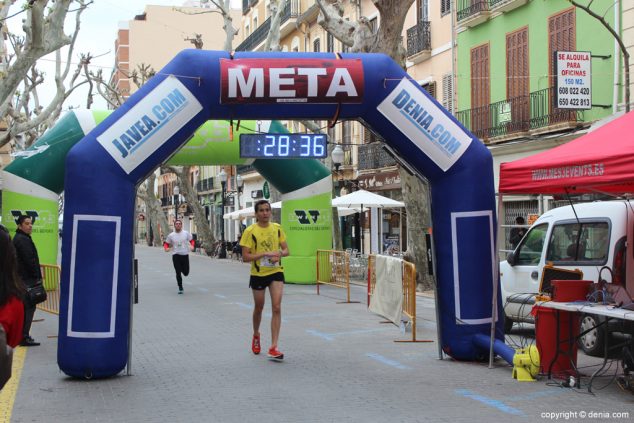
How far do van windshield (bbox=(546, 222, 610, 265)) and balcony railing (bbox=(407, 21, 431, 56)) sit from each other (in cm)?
1873

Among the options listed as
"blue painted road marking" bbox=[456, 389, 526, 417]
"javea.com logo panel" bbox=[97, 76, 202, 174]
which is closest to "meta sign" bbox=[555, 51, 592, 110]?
"javea.com logo panel" bbox=[97, 76, 202, 174]

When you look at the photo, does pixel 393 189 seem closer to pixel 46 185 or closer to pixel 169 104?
pixel 46 185

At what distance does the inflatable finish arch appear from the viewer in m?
9.20

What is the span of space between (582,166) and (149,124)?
4.50 m

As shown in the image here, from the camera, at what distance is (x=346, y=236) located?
130 ft

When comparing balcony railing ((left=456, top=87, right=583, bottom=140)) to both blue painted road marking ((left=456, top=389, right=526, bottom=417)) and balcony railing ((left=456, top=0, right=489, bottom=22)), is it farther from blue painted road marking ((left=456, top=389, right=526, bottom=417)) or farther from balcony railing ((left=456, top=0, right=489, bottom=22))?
blue painted road marking ((left=456, top=389, right=526, bottom=417))

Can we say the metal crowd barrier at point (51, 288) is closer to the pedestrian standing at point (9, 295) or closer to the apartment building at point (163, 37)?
the pedestrian standing at point (9, 295)

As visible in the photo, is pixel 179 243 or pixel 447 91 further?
pixel 447 91

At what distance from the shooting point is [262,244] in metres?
10.4

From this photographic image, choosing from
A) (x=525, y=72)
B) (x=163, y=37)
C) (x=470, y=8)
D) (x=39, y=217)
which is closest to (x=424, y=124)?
(x=39, y=217)

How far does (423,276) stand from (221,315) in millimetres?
6461

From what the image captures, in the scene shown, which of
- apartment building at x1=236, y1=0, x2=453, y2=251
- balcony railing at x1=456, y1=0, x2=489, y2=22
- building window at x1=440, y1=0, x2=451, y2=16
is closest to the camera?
balcony railing at x1=456, y1=0, x2=489, y2=22

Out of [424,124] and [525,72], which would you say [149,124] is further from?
[525,72]

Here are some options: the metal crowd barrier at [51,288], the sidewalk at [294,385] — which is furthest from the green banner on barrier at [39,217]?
the sidewalk at [294,385]
